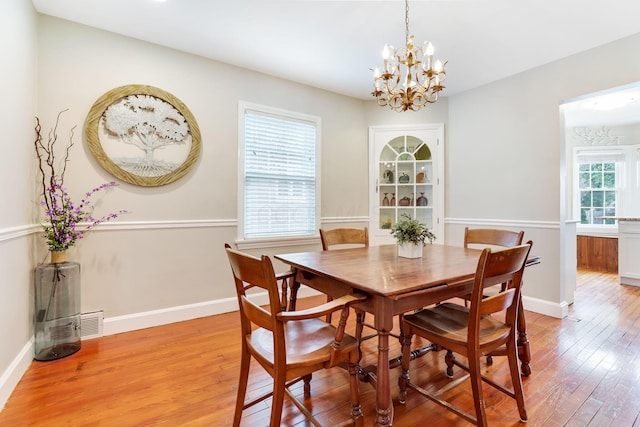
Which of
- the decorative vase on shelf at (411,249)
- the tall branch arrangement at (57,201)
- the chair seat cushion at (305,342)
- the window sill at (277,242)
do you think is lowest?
the chair seat cushion at (305,342)

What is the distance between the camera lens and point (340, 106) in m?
3.97

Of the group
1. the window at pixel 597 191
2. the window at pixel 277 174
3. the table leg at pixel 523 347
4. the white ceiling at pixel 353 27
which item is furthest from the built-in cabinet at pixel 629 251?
the window at pixel 277 174

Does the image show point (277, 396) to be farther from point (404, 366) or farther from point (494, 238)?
point (494, 238)

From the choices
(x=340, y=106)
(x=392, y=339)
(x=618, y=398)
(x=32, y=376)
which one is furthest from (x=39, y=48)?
(x=618, y=398)

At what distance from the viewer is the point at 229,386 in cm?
190

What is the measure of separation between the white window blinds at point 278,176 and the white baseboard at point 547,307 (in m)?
2.46

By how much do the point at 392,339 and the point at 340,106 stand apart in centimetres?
282

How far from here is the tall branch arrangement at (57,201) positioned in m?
2.27

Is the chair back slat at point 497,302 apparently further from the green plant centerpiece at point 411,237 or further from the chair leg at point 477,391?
the green plant centerpiece at point 411,237

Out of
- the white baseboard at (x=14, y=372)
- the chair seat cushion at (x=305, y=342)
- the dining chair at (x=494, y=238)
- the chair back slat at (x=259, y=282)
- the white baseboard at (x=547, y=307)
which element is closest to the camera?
the chair back slat at (x=259, y=282)

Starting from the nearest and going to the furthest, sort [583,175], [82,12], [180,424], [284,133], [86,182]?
[180,424] → [82,12] → [86,182] → [284,133] → [583,175]

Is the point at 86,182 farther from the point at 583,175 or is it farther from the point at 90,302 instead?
the point at 583,175

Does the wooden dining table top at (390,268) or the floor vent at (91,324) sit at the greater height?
the wooden dining table top at (390,268)

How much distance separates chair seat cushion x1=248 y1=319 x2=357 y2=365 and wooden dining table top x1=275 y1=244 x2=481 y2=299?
0.27 m
